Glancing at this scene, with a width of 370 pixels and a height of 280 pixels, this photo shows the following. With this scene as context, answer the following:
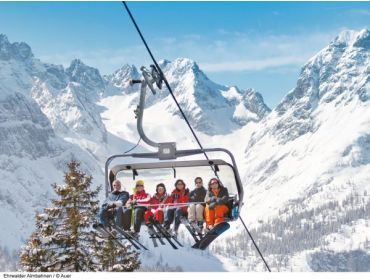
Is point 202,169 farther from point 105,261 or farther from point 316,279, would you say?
point 105,261

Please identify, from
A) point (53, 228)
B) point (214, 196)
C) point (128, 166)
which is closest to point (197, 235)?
point (214, 196)

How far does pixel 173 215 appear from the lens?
1666 cm

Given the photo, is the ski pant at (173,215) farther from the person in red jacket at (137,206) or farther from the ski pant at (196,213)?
the person in red jacket at (137,206)

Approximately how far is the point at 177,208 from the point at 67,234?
393 cm

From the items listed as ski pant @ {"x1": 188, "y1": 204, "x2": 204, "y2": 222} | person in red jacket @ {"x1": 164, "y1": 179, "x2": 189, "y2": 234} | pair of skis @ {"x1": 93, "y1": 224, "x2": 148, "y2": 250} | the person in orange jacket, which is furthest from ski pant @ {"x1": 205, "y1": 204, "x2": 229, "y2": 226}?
pair of skis @ {"x1": 93, "y1": 224, "x2": 148, "y2": 250}

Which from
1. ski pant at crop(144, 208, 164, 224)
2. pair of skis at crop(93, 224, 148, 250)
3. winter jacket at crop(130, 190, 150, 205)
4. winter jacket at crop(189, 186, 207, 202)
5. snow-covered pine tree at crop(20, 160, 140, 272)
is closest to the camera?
pair of skis at crop(93, 224, 148, 250)

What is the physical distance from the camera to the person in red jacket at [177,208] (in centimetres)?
1652

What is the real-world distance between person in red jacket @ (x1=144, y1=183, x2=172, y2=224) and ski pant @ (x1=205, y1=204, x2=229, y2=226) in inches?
41.9

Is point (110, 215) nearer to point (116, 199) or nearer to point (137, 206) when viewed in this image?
Answer: point (116, 199)

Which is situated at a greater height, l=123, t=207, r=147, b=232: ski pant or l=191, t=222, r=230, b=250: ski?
l=123, t=207, r=147, b=232: ski pant

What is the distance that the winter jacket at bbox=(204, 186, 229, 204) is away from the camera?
16.2 m

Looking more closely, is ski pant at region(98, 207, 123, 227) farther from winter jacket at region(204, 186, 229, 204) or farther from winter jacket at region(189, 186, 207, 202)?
winter jacket at region(204, 186, 229, 204)

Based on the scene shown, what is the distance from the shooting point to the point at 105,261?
69.1 ft

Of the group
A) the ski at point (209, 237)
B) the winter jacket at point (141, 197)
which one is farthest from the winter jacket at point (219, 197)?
the winter jacket at point (141, 197)
